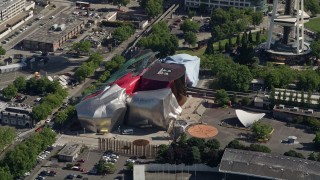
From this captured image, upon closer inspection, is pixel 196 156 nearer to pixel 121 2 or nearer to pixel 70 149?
pixel 70 149

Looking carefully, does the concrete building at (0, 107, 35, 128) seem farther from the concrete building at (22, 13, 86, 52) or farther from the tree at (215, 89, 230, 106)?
the concrete building at (22, 13, 86, 52)

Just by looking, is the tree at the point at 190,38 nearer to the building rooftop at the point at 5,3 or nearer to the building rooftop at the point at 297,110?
the building rooftop at the point at 297,110

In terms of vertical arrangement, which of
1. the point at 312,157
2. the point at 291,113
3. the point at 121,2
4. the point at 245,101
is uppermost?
the point at 121,2

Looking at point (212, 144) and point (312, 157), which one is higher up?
point (212, 144)

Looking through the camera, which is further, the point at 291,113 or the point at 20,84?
the point at 20,84

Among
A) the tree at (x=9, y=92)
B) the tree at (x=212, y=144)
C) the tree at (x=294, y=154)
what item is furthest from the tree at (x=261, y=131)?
the tree at (x=9, y=92)

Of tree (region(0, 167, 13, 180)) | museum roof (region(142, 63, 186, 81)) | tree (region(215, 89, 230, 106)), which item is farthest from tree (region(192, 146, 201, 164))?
tree (region(0, 167, 13, 180))

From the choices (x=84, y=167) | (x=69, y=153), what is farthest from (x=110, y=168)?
(x=69, y=153)

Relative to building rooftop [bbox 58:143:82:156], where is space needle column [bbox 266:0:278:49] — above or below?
above
